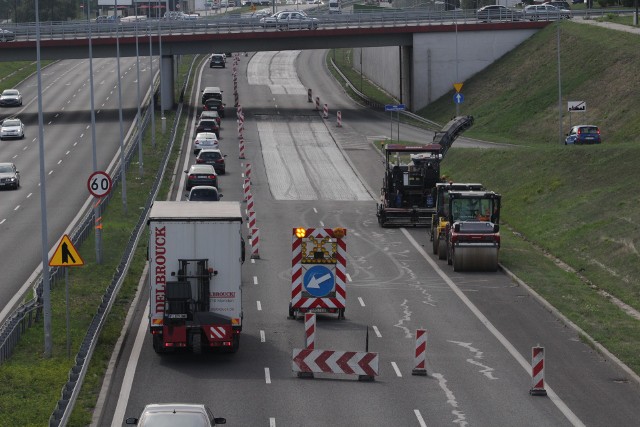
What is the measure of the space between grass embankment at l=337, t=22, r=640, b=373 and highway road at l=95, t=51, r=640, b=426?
6.14ft

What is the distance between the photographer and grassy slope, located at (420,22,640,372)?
42669 millimetres

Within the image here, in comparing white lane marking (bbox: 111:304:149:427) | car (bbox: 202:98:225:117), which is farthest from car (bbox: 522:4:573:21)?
white lane marking (bbox: 111:304:149:427)

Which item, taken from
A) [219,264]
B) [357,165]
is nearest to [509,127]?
[357,165]

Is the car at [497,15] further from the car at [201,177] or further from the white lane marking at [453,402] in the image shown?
the white lane marking at [453,402]

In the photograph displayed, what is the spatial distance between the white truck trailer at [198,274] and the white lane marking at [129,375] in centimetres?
96

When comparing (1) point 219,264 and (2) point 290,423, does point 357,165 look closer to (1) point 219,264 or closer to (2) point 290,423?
(1) point 219,264

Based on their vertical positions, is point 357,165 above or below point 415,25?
below

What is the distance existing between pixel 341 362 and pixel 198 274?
4214 millimetres

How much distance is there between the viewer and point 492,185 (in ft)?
217

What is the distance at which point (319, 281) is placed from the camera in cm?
3672

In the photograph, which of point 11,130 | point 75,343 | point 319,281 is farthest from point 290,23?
point 75,343

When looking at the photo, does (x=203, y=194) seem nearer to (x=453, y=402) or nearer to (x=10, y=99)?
(x=453, y=402)

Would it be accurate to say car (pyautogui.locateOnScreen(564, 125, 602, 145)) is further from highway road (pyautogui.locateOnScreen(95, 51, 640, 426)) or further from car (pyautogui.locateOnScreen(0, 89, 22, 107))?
car (pyautogui.locateOnScreen(0, 89, 22, 107))

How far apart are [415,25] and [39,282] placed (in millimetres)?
69540
